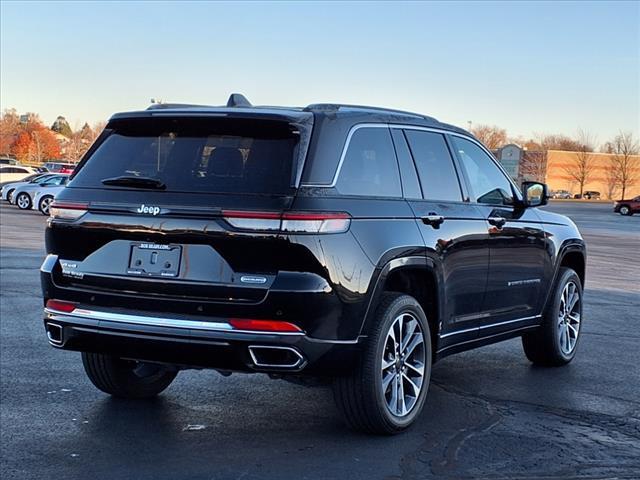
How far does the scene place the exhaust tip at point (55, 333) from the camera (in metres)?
5.26

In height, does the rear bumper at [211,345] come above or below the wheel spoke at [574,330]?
above

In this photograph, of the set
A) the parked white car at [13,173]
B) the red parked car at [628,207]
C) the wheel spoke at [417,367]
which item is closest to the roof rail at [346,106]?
the wheel spoke at [417,367]

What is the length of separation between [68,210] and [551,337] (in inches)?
166

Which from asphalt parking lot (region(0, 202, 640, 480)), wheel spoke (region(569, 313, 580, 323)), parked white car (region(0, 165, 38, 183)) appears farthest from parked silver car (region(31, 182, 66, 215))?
wheel spoke (region(569, 313, 580, 323))

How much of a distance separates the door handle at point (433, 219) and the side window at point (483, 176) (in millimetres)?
754

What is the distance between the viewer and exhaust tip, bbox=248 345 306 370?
15.7 feet

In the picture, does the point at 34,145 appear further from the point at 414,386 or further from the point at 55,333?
the point at 414,386

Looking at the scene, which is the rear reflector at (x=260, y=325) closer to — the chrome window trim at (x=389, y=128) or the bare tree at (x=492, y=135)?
the chrome window trim at (x=389, y=128)

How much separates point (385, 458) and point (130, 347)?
1.54 meters

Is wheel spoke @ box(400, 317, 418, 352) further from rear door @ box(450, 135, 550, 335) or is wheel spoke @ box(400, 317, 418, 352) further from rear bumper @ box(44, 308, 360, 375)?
rear door @ box(450, 135, 550, 335)

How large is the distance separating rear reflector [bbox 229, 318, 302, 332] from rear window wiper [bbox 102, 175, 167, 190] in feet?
2.96

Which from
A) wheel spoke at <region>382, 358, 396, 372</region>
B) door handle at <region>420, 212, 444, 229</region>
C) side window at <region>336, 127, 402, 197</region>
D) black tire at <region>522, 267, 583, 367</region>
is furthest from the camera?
black tire at <region>522, 267, 583, 367</region>

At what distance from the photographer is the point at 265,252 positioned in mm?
4750

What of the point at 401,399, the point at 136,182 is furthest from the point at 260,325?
the point at 401,399
